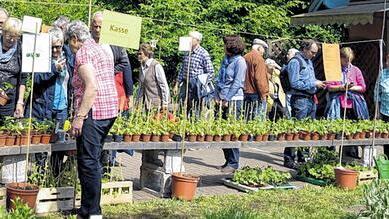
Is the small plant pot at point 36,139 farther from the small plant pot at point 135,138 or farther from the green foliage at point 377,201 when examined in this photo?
the green foliage at point 377,201

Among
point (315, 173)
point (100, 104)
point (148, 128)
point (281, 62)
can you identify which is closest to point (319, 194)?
point (315, 173)

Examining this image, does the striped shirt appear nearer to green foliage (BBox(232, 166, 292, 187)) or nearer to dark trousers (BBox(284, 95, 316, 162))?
dark trousers (BBox(284, 95, 316, 162))

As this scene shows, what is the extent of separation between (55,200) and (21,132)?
714 mm

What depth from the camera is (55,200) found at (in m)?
6.41

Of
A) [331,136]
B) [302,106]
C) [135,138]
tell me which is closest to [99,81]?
[135,138]

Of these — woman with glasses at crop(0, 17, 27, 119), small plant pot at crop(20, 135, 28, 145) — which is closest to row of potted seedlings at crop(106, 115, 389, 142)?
small plant pot at crop(20, 135, 28, 145)

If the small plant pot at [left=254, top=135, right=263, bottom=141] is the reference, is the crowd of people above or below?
above

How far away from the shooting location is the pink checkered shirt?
5871mm

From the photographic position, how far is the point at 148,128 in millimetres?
7344

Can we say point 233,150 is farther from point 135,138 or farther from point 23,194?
point 23,194

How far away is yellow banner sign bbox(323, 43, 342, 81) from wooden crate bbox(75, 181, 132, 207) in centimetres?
312

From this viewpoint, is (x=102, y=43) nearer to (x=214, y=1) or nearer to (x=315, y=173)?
(x=315, y=173)

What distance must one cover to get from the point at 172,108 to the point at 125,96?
1.17m

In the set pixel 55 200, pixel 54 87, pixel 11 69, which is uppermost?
pixel 11 69
